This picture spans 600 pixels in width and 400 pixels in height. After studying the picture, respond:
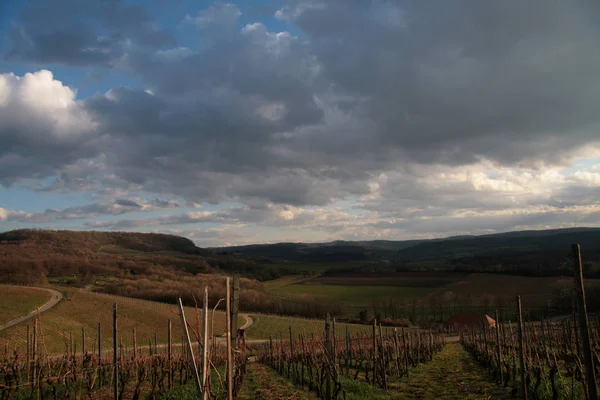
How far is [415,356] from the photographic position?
22.1 m

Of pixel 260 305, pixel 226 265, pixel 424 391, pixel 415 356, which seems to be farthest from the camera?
pixel 226 265

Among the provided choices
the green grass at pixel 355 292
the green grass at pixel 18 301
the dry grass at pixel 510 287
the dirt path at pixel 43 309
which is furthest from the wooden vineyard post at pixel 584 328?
the green grass at pixel 355 292

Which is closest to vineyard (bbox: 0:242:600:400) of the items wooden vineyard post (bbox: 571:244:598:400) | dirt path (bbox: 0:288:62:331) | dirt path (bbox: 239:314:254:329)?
wooden vineyard post (bbox: 571:244:598:400)

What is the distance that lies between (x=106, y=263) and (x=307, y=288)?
190 feet

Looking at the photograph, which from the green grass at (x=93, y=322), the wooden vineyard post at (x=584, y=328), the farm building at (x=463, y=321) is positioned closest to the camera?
the wooden vineyard post at (x=584, y=328)

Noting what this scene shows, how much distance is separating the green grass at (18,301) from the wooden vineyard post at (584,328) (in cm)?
5836

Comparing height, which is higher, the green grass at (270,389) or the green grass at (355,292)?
the green grass at (270,389)

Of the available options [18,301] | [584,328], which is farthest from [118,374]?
[18,301]

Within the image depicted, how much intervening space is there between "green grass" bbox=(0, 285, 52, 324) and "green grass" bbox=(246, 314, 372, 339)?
93.3ft

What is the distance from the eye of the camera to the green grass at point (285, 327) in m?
56.0

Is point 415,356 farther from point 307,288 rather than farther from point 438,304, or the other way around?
point 307,288

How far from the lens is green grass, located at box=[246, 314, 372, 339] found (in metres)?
56.0

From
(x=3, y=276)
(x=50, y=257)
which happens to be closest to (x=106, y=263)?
(x=50, y=257)

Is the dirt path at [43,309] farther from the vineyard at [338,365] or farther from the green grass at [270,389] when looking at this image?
the vineyard at [338,365]
